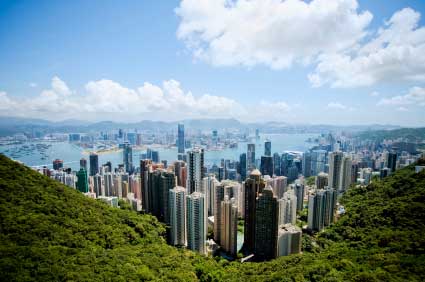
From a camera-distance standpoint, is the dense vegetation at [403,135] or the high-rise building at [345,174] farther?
the dense vegetation at [403,135]

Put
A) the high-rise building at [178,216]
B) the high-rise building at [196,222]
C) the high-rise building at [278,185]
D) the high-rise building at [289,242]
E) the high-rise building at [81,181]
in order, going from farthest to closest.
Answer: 1. the high-rise building at [278,185]
2. the high-rise building at [81,181]
3. the high-rise building at [178,216]
4. the high-rise building at [196,222]
5. the high-rise building at [289,242]

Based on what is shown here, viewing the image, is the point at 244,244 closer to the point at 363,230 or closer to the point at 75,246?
the point at 363,230

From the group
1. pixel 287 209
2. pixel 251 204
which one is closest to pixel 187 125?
pixel 287 209

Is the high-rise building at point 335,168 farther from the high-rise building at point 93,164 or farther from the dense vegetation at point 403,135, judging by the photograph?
the dense vegetation at point 403,135

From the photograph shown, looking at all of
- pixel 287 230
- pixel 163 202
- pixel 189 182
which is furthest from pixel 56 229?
pixel 189 182

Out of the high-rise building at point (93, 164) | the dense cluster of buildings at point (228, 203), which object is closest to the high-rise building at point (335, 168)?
the dense cluster of buildings at point (228, 203)

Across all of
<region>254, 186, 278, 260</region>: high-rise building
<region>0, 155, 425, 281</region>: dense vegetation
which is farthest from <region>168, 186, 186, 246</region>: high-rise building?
<region>254, 186, 278, 260</region>: high-rise building

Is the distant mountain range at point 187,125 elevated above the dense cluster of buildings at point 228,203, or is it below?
above
